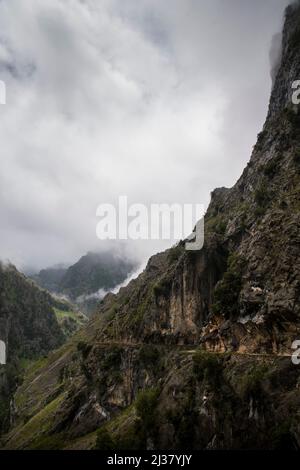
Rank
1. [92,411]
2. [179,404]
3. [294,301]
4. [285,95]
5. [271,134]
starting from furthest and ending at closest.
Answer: [285,95] < [271,134] < [92,411] < [179,404] < [294,301]

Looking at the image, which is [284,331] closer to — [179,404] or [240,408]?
[240,408]

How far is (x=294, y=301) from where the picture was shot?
7881 centimetres

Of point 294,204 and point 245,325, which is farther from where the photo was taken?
point 294,204

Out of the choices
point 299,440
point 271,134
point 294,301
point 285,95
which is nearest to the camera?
point 299,440

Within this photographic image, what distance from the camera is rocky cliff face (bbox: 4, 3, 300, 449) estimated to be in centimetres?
7312

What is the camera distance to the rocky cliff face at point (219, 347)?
2879 inches

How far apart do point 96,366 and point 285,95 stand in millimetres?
123460

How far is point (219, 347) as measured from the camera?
9400 centimetres

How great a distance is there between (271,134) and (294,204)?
58480 mm

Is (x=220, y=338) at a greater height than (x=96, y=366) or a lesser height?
greater

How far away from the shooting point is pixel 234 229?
130 meters

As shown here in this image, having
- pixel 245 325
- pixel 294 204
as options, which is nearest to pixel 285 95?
pixel 294 204

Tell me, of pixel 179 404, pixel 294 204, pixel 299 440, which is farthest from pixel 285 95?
pixel 299 440
